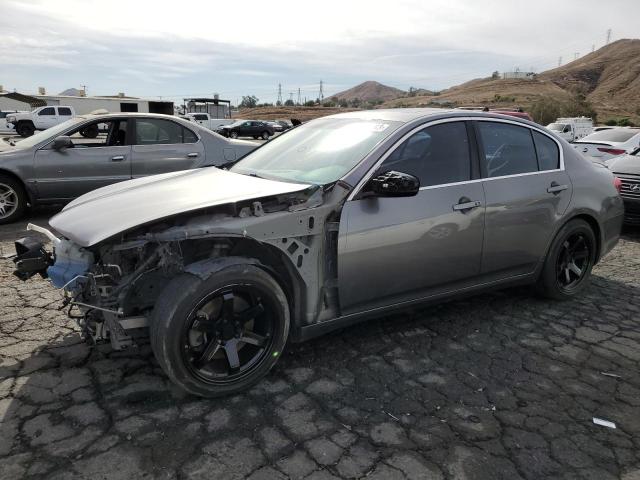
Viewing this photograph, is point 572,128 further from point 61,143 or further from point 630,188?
point 61,143

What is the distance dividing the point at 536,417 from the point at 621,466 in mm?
467

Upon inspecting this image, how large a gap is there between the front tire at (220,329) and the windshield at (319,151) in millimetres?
848

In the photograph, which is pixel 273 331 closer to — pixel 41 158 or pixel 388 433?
pixel 388 433

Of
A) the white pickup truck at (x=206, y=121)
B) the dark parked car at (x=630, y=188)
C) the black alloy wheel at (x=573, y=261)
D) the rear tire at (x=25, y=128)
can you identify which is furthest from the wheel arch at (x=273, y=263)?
the white pickup truck at (x=206, y=121)

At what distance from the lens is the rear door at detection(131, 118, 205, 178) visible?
7648mm

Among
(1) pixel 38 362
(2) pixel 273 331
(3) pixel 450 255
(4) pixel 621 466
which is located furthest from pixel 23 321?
(4) pixel 621 466

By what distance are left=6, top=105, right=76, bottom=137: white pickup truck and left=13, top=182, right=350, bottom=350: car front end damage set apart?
114 ft

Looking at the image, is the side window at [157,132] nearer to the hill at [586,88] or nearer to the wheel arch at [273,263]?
the wheel arch at [273,263]

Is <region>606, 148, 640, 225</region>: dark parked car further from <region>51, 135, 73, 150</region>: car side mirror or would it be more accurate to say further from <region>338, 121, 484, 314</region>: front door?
<region>51, 135, 73, 150</region>: car side mirror

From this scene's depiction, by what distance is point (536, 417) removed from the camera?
2.89 meters

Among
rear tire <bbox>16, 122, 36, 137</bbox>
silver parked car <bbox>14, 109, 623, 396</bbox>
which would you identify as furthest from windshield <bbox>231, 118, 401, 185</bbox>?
rear tire <bbox>16, 122, 36, 137</bbox>

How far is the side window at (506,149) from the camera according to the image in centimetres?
395

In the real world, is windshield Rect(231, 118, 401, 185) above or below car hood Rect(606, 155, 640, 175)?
above

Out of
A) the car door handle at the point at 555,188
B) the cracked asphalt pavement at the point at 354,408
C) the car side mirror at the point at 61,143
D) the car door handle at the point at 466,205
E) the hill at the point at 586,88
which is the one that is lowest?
the cracked asphalt pavement at the point at 354,408
